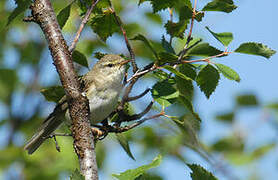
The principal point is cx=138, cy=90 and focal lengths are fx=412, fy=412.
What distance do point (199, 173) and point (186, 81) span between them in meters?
0.60

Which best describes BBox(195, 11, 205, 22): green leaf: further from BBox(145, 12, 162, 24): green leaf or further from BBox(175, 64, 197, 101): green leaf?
BBox(145, 12, 162, 24): green leaf

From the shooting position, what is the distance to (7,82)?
5305 millimetres

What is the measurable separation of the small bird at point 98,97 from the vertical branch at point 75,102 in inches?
44.2

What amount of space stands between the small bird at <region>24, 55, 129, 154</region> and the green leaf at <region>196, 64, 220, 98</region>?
1.00m

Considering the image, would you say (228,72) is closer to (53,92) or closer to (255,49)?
(255,49)

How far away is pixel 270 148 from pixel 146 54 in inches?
73.4

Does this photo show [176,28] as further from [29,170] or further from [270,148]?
[29,170]

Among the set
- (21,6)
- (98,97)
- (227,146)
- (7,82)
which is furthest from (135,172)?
(7,82)

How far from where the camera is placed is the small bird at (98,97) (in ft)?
10.6

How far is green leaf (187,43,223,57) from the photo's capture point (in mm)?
2201

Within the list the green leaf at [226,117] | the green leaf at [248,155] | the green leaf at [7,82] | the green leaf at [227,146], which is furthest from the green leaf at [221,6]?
the green leaf at [7,82]

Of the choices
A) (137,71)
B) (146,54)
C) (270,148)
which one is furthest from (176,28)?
(146,54)

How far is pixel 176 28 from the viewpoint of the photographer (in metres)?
2.31

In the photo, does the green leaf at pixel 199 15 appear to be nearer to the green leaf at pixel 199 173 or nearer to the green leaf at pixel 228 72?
the green leaf at pixel 228 72
